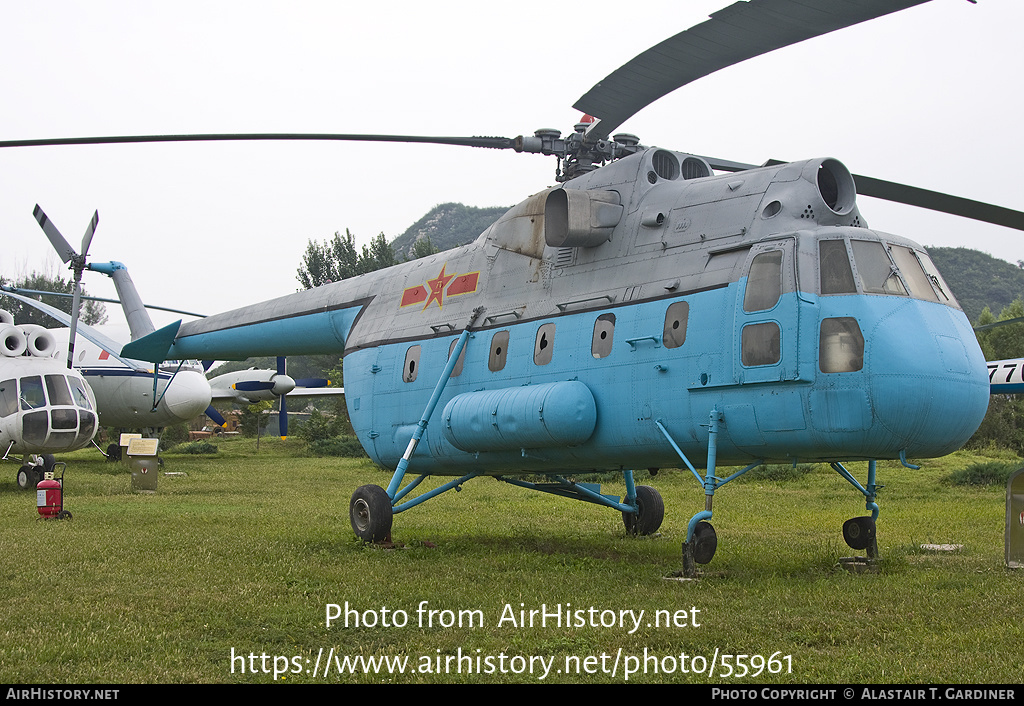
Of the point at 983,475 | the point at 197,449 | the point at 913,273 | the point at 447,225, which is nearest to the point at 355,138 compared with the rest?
the point at 913,273

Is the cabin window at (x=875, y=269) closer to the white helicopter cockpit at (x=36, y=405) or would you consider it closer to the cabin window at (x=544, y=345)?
the cabin window at (x=544, y=345)

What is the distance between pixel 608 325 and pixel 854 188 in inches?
109

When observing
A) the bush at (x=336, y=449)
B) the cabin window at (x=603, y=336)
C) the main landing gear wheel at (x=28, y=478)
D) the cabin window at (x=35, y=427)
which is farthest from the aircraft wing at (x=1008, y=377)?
the bush at (x=336, y=449)

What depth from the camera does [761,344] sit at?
27.4ft

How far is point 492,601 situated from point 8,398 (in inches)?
612

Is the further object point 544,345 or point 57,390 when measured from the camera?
point 57,390

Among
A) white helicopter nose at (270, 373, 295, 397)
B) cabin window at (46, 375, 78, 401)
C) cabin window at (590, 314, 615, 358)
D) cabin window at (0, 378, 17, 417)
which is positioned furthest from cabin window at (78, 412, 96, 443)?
white helicopter nose at (270, 373, 295, 397)

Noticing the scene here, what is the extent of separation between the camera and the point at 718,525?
14141mm

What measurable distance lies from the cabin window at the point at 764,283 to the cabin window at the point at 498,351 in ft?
10.7

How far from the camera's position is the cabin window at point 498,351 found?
35.7 ft

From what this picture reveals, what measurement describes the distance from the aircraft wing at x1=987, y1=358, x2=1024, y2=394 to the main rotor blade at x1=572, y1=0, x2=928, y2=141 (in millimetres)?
10678

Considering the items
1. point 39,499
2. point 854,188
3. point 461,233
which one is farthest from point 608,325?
point 461,233

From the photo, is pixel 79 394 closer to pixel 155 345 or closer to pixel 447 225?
pixel 155 345

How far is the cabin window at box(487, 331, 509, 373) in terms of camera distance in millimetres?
10891
